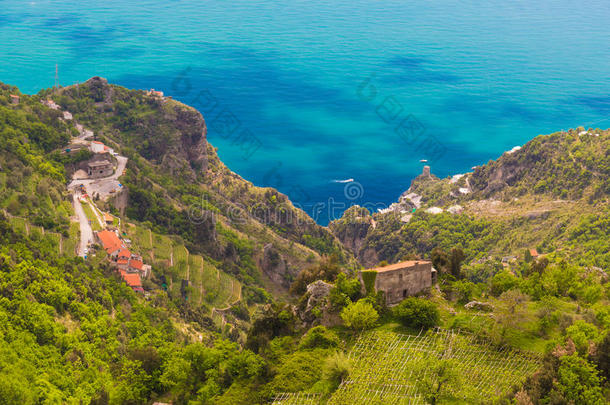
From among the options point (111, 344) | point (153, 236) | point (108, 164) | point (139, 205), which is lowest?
point (111, 344)

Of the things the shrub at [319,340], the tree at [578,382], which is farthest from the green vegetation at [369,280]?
the tree at [578,382]

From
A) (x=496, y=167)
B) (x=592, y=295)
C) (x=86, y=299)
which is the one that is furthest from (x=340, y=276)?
(x=496, y=167)

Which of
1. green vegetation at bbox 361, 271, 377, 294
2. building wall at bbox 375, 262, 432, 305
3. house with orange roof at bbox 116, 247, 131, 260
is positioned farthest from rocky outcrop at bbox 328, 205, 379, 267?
green vegetation at bbox 361, 271, 377, 294

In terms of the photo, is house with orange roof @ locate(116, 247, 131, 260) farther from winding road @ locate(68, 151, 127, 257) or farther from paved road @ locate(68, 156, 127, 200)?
paved road @ locate(68, 156, 127, 200)

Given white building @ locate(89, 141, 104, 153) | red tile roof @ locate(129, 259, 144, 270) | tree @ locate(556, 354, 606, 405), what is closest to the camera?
tree @ locate(556, 354, 606, 405)

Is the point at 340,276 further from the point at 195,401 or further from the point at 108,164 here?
the point at 108,164

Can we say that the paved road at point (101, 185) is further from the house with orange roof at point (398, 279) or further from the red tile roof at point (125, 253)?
the house with orange roof at point (398, 279)
